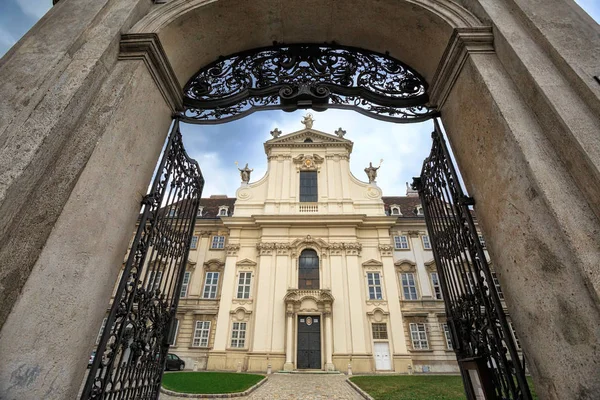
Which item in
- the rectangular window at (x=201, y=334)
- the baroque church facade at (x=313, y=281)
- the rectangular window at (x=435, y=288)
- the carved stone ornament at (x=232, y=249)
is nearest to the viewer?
the baroque church facade at (x=313, y=281)

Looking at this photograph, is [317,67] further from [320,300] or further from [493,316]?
[320,300]

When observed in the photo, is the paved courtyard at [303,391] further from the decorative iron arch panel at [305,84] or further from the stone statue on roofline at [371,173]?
the stone statue on roofline at [371,173]

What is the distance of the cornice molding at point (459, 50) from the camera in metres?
2.84

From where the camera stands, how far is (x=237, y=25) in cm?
377

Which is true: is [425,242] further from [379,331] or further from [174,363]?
[174,363]

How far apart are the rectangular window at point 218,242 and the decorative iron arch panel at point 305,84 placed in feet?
62.2

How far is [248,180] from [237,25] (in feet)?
67.4

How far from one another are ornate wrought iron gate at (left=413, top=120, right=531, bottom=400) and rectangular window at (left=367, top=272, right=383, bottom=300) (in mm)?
15846

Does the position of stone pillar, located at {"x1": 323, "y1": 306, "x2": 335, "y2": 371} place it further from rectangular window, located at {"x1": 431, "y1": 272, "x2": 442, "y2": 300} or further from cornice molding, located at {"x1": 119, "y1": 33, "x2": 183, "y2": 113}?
cornice molding, located at {"x1": 119, "y1": 33, "x2": 183, "y2": 113}

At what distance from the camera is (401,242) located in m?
21.2

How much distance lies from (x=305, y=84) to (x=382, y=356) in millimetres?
17435

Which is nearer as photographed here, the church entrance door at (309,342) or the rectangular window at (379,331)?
the church entrance door at (309,342)

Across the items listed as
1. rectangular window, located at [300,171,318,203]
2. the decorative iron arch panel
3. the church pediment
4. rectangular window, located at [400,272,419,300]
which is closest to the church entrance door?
rectangular window, located at [400,272,419,300]

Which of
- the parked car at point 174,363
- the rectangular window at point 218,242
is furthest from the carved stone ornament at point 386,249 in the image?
the parked car at point 174,363
